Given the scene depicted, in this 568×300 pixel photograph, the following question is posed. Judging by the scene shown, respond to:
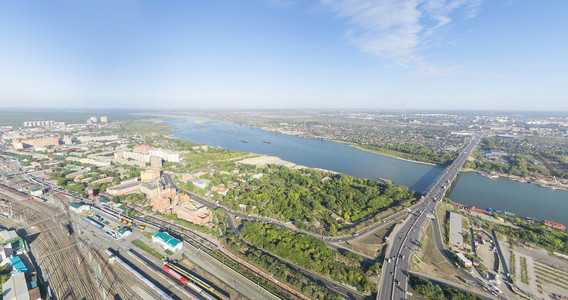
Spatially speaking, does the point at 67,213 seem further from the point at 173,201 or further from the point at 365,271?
the point at 365,271

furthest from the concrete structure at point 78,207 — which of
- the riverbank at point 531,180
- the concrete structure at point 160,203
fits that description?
the riverbank at point 531,180

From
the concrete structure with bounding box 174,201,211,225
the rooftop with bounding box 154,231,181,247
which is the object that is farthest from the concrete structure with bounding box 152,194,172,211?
the rooftop with bounding box 154,231,181,247

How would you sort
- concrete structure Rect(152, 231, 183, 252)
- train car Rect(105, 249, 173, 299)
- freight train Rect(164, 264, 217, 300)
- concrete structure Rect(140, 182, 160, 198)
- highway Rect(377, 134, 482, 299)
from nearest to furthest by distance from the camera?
train car Rect(105, 249, 173, 299) < freight train Rect(164, 264, 217, 300) < highway Rect(377, 134, 482, 299) < concrete structure Rect(152, 231, 183, 252) < concrete structure Rect(140, 182, 160, 198)

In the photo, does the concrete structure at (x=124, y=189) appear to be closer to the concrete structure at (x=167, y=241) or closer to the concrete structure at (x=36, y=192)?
the concrete structure at (x=36, y=192)

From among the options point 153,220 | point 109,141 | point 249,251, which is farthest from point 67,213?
point 109,141

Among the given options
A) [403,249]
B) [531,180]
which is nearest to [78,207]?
[403,249]

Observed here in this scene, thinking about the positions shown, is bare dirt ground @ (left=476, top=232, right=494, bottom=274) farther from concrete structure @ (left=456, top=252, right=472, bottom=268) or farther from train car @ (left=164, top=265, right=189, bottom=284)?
train car @ (left=164, top=265, right=189, bottom=284)

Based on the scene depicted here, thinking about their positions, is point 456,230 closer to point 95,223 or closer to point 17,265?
point 95,223
